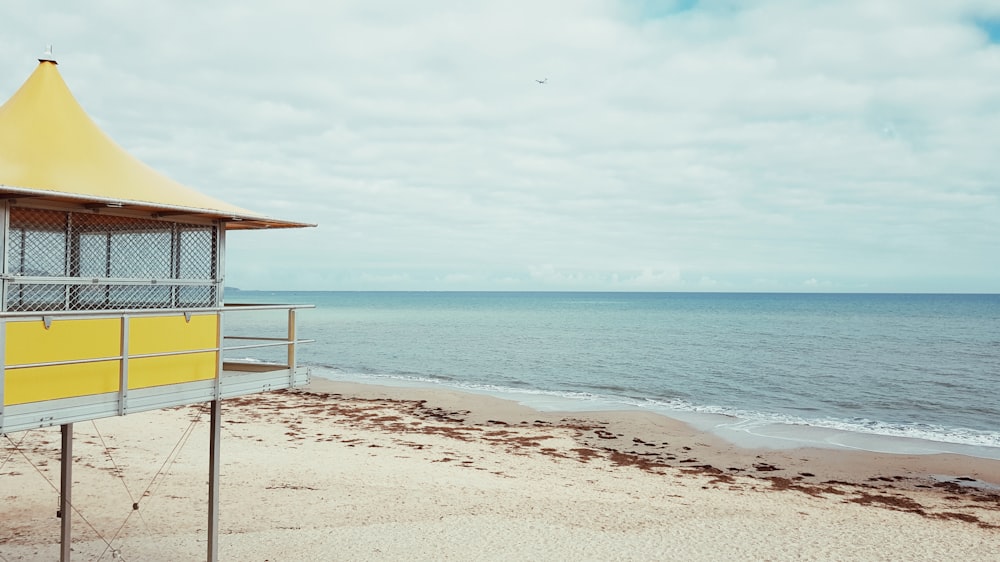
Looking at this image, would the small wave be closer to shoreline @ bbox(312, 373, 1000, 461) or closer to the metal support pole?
shoreline @ bbox(312, 373, 1000, 461)

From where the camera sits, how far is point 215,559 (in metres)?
9.90

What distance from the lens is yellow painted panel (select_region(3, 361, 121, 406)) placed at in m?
6.39

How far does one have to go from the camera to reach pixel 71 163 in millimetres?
8016

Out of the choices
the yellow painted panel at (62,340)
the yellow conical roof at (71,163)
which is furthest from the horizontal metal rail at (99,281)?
the yellow conical roof at (71,163)

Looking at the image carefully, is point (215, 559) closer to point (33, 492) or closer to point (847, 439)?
point (33, 492)

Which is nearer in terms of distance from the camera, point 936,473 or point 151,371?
point 151,371

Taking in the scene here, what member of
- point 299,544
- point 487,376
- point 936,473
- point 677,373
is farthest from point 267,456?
point 677,373

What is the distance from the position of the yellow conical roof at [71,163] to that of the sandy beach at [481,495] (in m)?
6.01

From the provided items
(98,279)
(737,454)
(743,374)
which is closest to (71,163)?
(98,279)

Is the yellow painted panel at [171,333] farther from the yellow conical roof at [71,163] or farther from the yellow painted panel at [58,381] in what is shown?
the yellow conical roof at [71,163]

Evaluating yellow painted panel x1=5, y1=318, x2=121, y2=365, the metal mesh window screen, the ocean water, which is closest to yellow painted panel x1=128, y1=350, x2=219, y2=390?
yellow painted panel x1=5, y1=318, x2=121, y2=365

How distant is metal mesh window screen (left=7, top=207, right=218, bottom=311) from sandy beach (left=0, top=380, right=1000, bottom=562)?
4996mm

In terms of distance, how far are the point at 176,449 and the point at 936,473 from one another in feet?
66.1

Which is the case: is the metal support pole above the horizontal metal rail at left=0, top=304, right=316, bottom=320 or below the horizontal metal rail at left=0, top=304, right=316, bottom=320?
below
